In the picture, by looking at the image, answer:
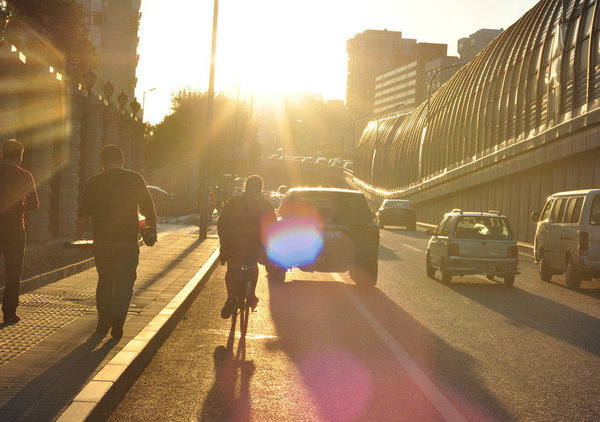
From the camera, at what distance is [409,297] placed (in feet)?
50.8

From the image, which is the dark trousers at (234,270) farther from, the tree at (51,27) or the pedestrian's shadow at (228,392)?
the tree at (51,27)

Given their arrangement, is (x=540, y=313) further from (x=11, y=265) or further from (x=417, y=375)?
(x=11, y=265)

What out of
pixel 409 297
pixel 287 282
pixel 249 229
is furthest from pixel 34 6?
pixel 249 229

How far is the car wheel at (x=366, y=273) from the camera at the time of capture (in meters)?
16.8

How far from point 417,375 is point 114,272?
3103 mm

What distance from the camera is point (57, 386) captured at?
6305 mm

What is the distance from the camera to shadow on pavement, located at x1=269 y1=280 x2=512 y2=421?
6832 millimetres

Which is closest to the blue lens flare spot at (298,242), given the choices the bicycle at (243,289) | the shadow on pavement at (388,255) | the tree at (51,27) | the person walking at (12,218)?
the bicycle at (243,289)

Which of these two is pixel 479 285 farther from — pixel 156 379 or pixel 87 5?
pixel 87 5

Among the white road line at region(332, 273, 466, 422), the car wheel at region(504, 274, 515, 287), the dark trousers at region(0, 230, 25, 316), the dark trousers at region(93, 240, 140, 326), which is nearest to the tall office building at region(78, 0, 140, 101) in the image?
the car wheel at region(504, 274, 515, 287)

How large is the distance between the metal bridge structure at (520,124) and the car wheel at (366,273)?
55.1 ft

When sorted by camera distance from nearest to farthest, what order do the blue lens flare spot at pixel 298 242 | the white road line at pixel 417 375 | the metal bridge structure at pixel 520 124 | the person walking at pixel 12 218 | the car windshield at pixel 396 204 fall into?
the white road line at pixel 417 375 < the person walking at pixel 12 218 < the blue lens flare spot at pixel 298 242 < the metal bridge structure at pixel 520 124 < the car windshield at pixel 396 204

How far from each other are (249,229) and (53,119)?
985 cm

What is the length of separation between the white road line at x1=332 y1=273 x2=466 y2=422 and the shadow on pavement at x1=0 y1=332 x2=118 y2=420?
106 inches
